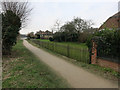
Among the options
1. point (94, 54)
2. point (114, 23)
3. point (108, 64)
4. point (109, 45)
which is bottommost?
point (108, 64)

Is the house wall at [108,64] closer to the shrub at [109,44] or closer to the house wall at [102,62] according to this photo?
the house wall at [102,62]

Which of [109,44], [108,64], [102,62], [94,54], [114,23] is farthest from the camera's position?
[114,23]

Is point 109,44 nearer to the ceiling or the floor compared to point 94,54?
nearer to the ceiling

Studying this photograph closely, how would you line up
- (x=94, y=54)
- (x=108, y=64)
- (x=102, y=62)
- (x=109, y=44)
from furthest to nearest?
(x=94, y=54) → (x=102, y=62) → (x=108, y=64) → (x=109, y=44)

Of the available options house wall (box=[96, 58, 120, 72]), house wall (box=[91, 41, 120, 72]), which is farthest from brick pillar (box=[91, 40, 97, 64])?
house wall (box=[96, 58, 120, 72])

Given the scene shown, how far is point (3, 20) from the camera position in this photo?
7.88 metres

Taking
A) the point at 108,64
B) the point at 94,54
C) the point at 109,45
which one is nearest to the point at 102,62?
the point at 108,64

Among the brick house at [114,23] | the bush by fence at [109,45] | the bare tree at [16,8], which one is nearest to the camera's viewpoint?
the bush by fence at [109,45]

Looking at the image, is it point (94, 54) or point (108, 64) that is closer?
point (108, 64)

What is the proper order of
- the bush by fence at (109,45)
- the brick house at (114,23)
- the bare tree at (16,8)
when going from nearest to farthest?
the bush by fence at (109,45)
the brick house at (114,23)
the bare tree at (16,8)

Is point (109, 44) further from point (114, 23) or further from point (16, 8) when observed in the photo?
Answer: point (16, 8)

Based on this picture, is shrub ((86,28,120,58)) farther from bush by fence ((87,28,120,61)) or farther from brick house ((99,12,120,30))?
brick house ((99,12,120,30))

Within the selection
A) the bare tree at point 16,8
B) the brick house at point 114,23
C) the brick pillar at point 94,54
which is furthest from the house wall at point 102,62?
the bare tree at point 16,8

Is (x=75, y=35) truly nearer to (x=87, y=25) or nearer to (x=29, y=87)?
(x=87, y=25)
